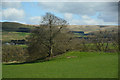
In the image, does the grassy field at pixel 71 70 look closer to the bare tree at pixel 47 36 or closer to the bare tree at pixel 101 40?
the bare tree at pixel 47 36

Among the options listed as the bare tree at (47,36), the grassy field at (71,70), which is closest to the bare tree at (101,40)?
the bare tree at (47,36)

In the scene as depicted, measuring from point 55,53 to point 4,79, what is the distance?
29.1 m

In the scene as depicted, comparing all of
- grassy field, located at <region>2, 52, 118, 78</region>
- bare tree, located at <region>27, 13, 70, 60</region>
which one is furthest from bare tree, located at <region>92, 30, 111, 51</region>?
grassy field, located at <region>2, 52, 118, 78</region>

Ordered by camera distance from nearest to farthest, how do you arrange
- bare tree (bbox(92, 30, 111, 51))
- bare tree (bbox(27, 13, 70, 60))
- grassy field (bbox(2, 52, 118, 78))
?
grassy field (bbox(2, 52, 118, 78)) → bare tree (bbox(27, 13, 70, 60)) → bare tree (bbox(92, 30, 111, 51))

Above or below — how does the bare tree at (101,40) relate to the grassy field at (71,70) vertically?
above

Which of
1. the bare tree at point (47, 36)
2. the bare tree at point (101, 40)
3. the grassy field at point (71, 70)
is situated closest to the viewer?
the grassy field at point (71, 70)

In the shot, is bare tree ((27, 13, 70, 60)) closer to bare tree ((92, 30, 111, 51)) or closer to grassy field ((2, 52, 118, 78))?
grassy field ((2, 52, 118, 78))

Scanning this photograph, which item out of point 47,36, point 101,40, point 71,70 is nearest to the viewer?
point 71,70

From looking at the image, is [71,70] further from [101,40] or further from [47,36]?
→ [101,40]

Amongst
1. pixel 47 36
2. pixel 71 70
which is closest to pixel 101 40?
pixel 47 36

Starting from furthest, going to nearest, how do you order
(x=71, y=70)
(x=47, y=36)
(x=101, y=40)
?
(x=101, y=40), (x=47, y=36), (x=71, y=70)

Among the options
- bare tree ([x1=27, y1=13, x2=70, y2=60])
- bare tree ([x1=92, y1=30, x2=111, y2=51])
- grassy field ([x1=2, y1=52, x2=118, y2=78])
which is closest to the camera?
grassy field ([x1=2, y1=52, x2=118, y2=78])

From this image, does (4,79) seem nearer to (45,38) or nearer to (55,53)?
(45,38)

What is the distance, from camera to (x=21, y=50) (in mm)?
81938
